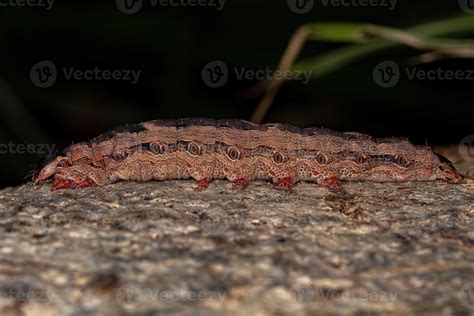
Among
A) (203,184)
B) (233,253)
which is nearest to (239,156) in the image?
(203,184)

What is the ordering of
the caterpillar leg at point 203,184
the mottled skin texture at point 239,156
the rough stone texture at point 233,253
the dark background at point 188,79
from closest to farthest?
1. the rough stone texture at point 233,253
2. the caterpillar leg at point 203,184
3. the mottled skin texture at point 239,156
4. the dark background at point 188,79

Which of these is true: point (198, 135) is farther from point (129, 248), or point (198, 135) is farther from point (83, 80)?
point (83, 80)

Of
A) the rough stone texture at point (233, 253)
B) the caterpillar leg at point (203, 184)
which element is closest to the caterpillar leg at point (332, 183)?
the rough stone texture at point (233, 253)

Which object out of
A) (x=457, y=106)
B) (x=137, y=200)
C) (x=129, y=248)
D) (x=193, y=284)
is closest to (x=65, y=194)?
(x=137, y=200)

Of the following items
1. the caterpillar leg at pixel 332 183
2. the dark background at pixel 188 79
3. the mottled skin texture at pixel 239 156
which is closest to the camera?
the caterpillar leg at pixel 332 183

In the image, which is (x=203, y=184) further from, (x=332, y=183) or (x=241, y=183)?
(x=332, y=183)

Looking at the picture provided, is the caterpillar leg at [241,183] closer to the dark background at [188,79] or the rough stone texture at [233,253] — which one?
the rough stone texture at [233,253]
